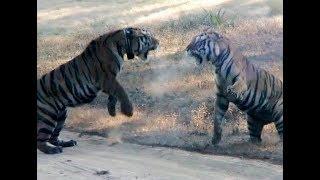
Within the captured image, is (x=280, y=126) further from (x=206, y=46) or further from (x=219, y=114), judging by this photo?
(x=206, y=46)

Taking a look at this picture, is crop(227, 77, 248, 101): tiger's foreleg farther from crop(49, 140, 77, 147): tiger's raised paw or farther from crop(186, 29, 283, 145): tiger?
crop(49, 140, 77, 147): tiger's raised paw

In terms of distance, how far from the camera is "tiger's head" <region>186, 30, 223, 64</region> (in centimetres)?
300

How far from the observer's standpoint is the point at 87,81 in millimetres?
3139

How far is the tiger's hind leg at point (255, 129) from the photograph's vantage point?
290 centimetres

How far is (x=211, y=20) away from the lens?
303 centimetres

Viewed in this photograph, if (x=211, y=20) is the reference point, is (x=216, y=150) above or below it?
below

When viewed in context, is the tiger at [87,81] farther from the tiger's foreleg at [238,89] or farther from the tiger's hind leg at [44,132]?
the tiger's foreleg at [238,89]

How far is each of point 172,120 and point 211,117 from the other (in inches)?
8.1

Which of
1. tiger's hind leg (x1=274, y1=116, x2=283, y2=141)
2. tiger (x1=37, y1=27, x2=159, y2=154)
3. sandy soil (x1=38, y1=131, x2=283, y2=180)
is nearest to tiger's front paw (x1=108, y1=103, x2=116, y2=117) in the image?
tiger (x1=37, y1=27, x2=159, y2=154)

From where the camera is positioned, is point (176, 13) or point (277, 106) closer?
point (277, 106)

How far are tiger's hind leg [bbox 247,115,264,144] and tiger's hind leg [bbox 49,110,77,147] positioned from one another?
96 cm

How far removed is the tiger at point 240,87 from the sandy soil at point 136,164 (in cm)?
14
